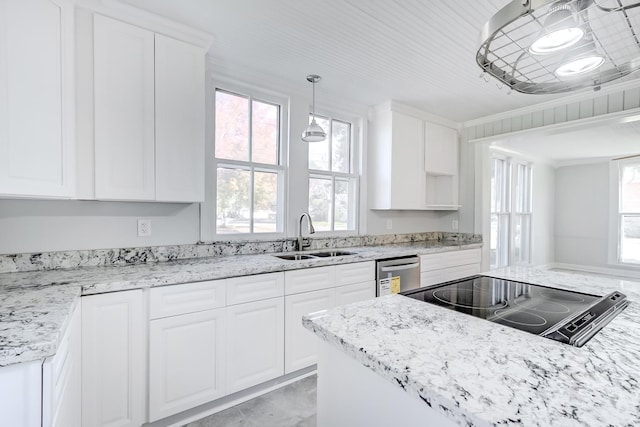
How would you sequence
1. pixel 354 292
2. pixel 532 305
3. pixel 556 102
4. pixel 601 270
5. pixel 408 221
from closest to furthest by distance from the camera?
1. pixel 532 305
2. pixel 354 292
3. pixel 556 102
4. pixel 408 221
5. pixel 601 270

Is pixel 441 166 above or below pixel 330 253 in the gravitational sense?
above

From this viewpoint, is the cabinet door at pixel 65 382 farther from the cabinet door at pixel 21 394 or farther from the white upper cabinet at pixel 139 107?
the white upper cabinet at pixel 139 107

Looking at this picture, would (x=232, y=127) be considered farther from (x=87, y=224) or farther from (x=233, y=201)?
(x=87, y=224)

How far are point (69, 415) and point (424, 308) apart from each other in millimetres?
1537

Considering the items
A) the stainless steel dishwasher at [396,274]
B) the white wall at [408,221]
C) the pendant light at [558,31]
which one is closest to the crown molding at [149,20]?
the pendant light at [558,31]

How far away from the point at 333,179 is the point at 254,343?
1.90 meters

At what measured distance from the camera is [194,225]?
244 cm

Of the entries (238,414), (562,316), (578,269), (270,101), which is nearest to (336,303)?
(238,414)

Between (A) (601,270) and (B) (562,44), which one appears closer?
(B) (562,44)

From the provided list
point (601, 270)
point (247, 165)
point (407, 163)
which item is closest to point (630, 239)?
point (601, 270)

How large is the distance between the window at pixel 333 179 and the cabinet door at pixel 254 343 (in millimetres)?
1275

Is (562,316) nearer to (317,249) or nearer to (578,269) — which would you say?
(317,249)

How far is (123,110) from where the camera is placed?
1887 mm

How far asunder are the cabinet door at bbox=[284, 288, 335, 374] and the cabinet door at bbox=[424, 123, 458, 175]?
2.25m
